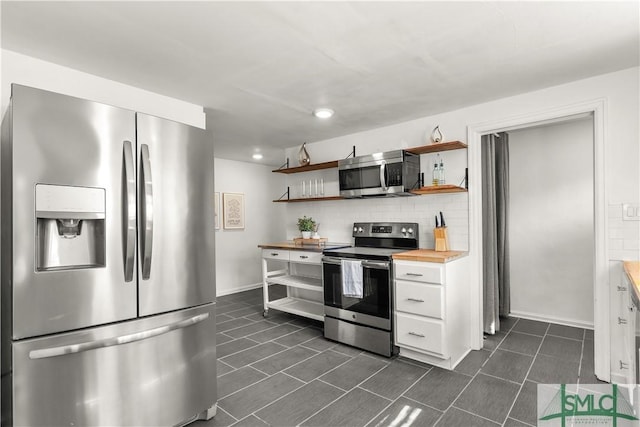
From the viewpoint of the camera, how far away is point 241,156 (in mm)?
5512

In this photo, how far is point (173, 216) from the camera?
189cm

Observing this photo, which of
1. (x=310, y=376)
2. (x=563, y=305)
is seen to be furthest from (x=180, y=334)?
(x=563, y=305)

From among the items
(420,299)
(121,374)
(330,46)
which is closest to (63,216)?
(121,374)

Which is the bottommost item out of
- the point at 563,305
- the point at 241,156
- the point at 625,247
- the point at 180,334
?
the point at 563,305

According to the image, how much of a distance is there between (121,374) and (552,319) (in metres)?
4.25

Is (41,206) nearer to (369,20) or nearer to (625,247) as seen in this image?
(369,20)

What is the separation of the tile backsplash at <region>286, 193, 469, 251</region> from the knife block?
0.44 feet

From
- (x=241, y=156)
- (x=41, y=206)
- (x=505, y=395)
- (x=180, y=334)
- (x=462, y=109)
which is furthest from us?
(x=241, y=156)

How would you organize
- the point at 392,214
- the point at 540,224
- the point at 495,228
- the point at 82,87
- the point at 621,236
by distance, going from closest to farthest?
the point at 82,87
the point at 621,236
the point at 495,228
the point at 392,214
the point at 540,224

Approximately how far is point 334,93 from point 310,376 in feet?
7.60

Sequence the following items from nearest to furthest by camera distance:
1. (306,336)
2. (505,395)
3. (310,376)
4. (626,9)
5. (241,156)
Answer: (626,9) → (505,395) → (310,376) → (306,336) → (241,156)

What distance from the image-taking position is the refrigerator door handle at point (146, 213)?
5.73ft

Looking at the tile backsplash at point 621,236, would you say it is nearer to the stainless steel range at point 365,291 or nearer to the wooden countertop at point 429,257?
the wooden countertop at point 429,257

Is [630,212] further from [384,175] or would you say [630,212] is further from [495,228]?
[384,175]
